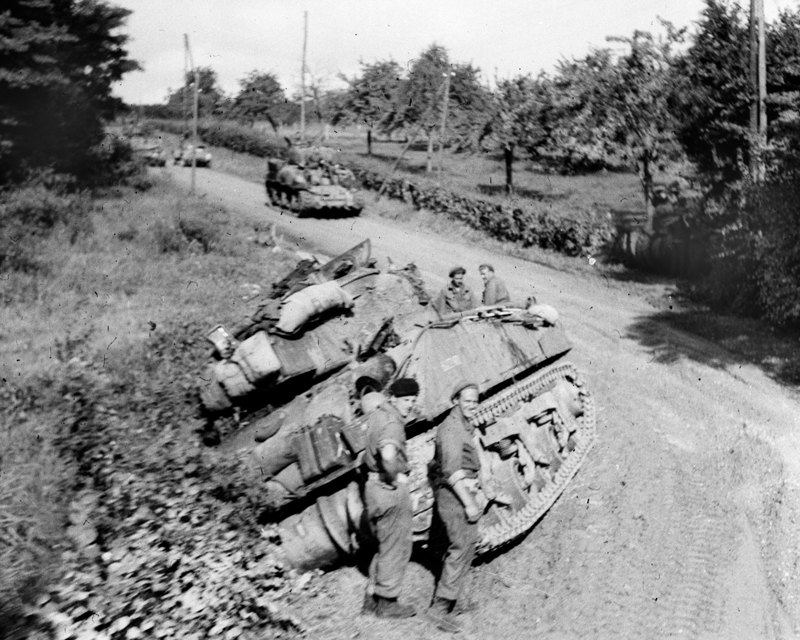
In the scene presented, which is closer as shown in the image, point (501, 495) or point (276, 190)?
point (501, 495)

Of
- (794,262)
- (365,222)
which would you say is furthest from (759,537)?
(365,222)

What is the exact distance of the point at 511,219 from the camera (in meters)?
19.5

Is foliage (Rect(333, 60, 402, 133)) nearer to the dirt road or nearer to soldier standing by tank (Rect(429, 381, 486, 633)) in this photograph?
the dirt road

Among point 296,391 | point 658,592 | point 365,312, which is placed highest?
point 365,312

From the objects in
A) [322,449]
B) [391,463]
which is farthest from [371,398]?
[322,449]

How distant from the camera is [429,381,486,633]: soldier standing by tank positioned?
5270 millimetres

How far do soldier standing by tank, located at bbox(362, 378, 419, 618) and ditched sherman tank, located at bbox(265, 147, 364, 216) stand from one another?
16.7m

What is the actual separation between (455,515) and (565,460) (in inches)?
95.3

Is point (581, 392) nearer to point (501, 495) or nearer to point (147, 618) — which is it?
point (501, 495)

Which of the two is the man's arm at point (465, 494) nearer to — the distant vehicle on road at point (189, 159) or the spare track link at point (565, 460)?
the spare track link at point (565, 460)

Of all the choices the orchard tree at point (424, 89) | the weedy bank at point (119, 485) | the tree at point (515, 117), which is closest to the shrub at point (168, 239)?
the weedy bank at point (119, 485)

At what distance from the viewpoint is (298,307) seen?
7.08 m

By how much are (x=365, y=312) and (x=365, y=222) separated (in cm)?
1436

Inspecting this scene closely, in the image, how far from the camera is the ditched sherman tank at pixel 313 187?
21.4m
